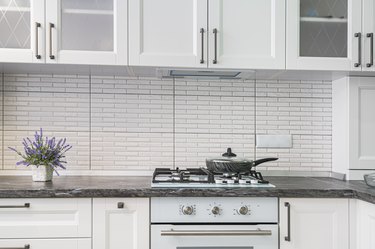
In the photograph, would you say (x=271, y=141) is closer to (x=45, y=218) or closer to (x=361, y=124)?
(x=361, y=124)

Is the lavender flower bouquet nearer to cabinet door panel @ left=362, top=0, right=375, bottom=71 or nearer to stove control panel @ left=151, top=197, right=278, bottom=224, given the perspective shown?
stove control panel @ left=151, top=197, right=278, bottom=224

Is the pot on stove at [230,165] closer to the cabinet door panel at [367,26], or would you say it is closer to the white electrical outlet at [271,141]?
the white electrical outlet at [271,141]

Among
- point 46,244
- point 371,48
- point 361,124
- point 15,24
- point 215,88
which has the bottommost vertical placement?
point 46,244

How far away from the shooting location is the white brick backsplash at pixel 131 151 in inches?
85.9

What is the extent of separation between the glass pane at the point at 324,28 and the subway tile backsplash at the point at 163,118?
371mm

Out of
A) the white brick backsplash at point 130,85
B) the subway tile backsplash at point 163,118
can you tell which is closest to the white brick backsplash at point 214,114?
the subway tile backsplash at point 163,118

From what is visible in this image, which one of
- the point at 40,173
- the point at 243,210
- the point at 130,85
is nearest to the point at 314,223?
the point at 243,210

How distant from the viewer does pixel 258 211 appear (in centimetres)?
165

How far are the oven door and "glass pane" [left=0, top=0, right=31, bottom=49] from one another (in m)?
1.21

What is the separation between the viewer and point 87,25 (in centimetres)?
185

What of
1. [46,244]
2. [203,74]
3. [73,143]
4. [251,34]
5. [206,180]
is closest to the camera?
[46,244]

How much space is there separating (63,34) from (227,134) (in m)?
1.17

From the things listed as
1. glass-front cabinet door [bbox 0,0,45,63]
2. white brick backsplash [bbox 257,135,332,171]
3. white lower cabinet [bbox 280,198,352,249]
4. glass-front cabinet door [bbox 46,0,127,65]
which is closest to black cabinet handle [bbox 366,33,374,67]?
white brick backsplash [bbox 257,135,332,171]

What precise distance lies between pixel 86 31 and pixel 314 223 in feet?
5.14
